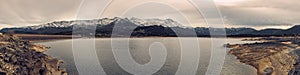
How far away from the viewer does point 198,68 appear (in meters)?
91.7

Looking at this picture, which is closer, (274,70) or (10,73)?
(10,73)

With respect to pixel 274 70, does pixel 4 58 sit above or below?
above

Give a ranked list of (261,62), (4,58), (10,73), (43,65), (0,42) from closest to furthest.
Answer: (10,73) → (4,58) → (43,65) → (0,42) → (261,62)

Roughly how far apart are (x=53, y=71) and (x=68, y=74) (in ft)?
12.5

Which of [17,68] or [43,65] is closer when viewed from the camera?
[17,68]

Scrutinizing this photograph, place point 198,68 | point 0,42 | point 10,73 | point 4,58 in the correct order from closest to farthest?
point 10,73 → point 4,58 → point 0,42 → point 198,68

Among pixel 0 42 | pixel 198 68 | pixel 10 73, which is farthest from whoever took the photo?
pixel 198 68

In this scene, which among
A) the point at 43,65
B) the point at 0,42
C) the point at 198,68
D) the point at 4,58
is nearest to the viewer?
the point at 4,58

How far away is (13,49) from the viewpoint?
3174 inches

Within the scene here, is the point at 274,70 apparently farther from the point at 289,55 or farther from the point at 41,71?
the point at 41,71

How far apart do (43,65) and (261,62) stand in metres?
69.7

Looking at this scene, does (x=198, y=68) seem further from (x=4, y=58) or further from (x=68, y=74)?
(x=4, y=58)

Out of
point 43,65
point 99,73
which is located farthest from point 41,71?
point 99,73

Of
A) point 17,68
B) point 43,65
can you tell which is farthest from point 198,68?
point 17,68
